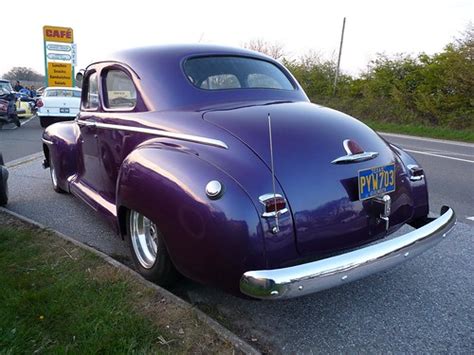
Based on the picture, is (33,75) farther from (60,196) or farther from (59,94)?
(60,196)

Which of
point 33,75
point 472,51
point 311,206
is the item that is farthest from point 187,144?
point 33,75

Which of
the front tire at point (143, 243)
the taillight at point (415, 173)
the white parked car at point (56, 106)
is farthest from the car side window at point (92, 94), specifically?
the white parked car at point (56, 106)

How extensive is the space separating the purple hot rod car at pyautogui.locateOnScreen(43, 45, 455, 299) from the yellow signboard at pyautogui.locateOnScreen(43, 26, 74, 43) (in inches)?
756

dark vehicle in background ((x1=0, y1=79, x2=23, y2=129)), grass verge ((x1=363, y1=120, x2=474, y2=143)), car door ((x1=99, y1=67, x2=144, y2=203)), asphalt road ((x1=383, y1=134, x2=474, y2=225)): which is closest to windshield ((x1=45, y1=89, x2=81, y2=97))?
dark vehicle in background ((x1=0, y1=79, x2=23, y2=129))

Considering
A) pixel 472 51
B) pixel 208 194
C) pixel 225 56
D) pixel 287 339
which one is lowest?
pixel 287 339

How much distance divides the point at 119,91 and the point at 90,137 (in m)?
0.54

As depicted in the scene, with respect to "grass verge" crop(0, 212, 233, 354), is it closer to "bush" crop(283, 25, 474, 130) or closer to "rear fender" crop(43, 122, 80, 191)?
"rear fender" crop(43, 122, 80, 191)

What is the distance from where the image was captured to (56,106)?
1404 cm

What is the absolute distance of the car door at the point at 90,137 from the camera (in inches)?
141

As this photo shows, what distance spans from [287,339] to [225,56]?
7.23ft

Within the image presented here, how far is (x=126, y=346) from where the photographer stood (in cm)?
208

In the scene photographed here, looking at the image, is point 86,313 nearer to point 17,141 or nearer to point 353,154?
point 353,154

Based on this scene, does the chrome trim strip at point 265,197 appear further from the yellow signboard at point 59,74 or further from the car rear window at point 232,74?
the yellow signboard at point 59,74

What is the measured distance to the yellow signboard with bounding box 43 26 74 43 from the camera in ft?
64.8
